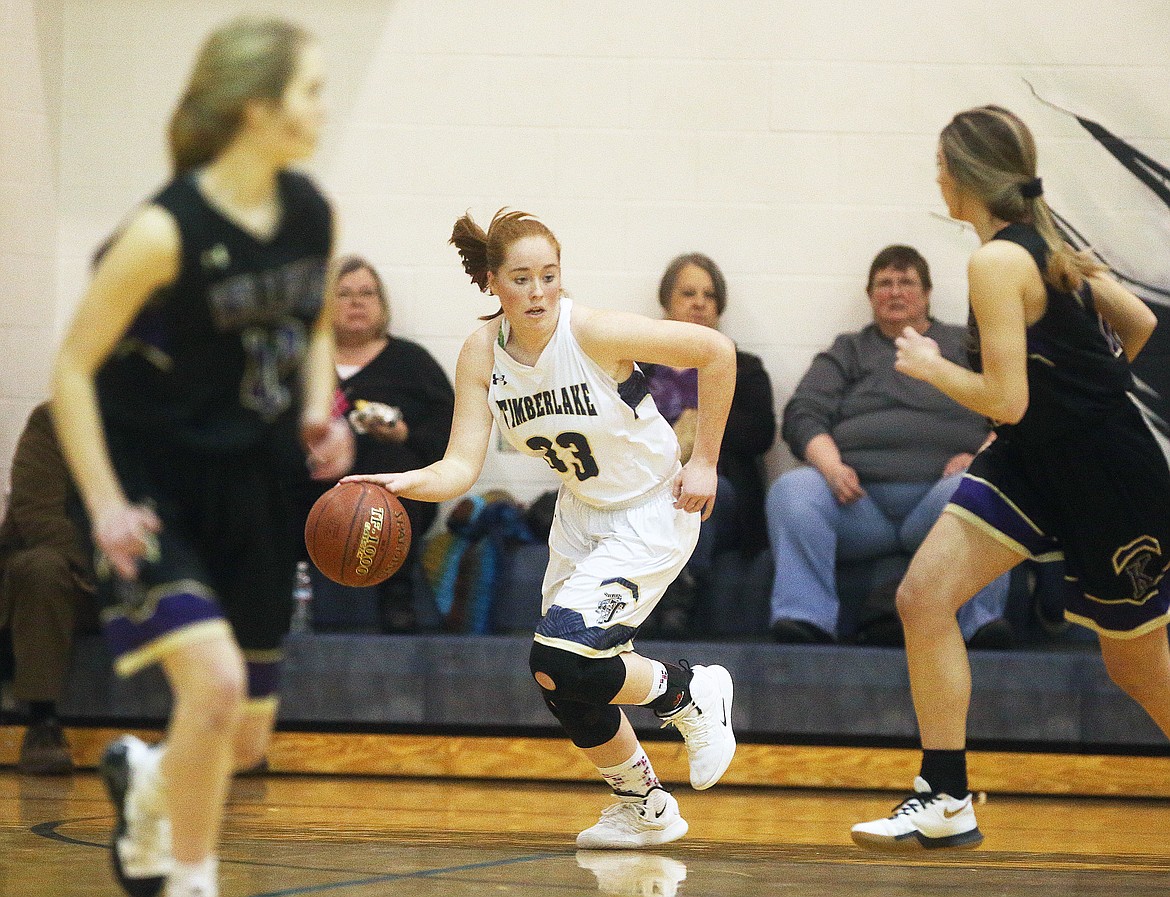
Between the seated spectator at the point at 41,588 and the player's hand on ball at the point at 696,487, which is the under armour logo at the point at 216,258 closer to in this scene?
the player's hand on ball at the point at 696,487

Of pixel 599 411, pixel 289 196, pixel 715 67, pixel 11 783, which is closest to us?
pixel 289 196

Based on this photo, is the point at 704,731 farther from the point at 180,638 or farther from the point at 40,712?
the point at 40,712

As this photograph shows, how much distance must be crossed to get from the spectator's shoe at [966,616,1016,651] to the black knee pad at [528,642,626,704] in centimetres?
212

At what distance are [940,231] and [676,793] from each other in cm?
260

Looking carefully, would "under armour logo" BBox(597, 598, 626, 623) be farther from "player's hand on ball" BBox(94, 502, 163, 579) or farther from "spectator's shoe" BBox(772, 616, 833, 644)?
"spectator's shoe" BBox(772, 616, 833, 644)

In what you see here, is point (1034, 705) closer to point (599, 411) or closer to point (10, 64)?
point (599, 411)

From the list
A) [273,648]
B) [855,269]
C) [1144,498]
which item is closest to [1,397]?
[855,269]

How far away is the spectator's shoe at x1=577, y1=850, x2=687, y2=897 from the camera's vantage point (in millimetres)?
3250

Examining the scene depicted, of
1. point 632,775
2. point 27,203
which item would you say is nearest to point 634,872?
point 632,775

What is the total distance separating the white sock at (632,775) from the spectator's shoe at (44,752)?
7.76 feet

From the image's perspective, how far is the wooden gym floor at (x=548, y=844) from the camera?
3303 mm

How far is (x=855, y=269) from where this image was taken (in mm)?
6242

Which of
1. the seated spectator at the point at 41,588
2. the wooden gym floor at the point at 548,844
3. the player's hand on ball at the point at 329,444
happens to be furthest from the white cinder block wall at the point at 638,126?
the player's hand on ball at the point at 329,444

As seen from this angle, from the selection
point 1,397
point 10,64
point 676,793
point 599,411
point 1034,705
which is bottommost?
point 676,793
